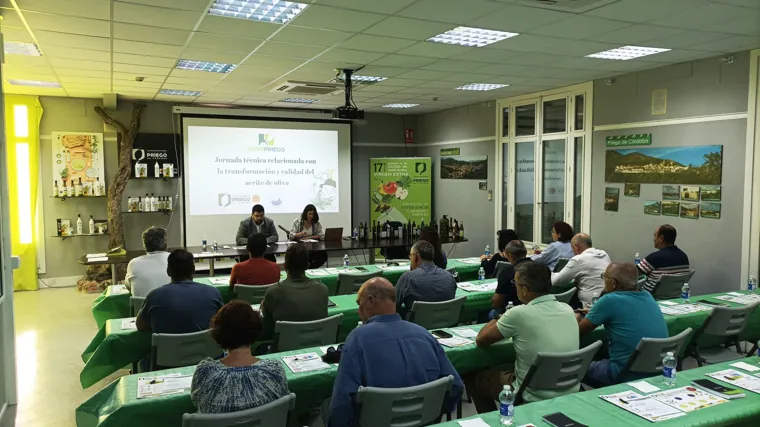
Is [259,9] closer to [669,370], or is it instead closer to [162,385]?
[162,385]

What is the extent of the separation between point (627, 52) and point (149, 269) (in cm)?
528

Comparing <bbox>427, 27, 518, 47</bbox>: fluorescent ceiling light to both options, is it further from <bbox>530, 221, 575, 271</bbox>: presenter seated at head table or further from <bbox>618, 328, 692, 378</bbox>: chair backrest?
<bbox>618, 328, 692, 378</bbox>: chair backrest

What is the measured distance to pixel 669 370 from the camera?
8.14 feet

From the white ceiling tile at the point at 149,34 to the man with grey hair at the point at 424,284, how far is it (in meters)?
2.88

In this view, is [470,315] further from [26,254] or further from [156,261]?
[26,254]

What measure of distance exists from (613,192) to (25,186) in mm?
8876

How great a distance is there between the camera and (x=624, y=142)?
22.4ft

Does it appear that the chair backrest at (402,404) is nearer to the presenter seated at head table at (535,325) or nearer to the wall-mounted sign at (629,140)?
the presenter seated at head table at (535,325)

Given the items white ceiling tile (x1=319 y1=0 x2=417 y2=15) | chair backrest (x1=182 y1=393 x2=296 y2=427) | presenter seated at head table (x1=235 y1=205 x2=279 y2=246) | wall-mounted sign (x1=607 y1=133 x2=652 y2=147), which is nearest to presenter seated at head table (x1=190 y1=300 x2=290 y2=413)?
chair backrest (x1=182 y1=393 x2=296 y2=427)

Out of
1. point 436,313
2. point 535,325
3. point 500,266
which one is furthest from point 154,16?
point 500,266

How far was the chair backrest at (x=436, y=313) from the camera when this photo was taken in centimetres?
379

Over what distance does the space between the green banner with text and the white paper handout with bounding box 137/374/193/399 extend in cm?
804

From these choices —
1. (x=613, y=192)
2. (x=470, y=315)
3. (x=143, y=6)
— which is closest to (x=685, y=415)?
(x=470, y=315)

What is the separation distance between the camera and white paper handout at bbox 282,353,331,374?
8.73 ft
